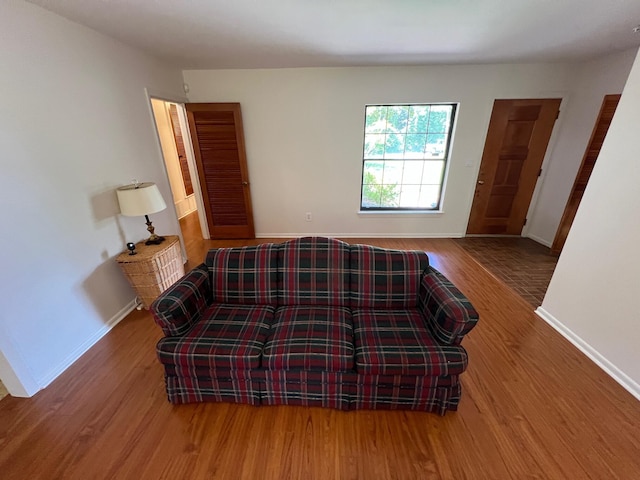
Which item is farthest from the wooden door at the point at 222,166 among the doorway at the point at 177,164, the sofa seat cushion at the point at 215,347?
the sofa seat cushion at the point at 215,347

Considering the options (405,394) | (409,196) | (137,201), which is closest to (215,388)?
(405,394)

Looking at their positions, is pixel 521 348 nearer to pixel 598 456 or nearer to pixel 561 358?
pixel 561 358

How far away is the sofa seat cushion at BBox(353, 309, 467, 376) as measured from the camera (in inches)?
54.8

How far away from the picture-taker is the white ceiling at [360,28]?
1779mm

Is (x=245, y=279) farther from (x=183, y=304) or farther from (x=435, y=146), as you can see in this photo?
(x=435, y=146)

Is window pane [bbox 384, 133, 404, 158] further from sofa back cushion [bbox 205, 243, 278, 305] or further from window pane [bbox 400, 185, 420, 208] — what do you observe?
sofa back cushion [bbox 205, 243, 278, 305]

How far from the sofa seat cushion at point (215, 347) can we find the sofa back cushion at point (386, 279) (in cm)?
70

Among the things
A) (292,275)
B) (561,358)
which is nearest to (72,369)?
(292,275)

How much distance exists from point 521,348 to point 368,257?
4.68 feet

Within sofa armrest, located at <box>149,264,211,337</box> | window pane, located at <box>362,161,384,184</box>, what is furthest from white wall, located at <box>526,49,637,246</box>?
sofa armrest, located at <box>149,264,211,337</box>

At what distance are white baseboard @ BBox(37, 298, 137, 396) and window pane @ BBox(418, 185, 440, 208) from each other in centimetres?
399

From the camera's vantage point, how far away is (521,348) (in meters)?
2.02

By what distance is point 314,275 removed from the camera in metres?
1.86

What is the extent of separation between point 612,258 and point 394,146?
2685mm
